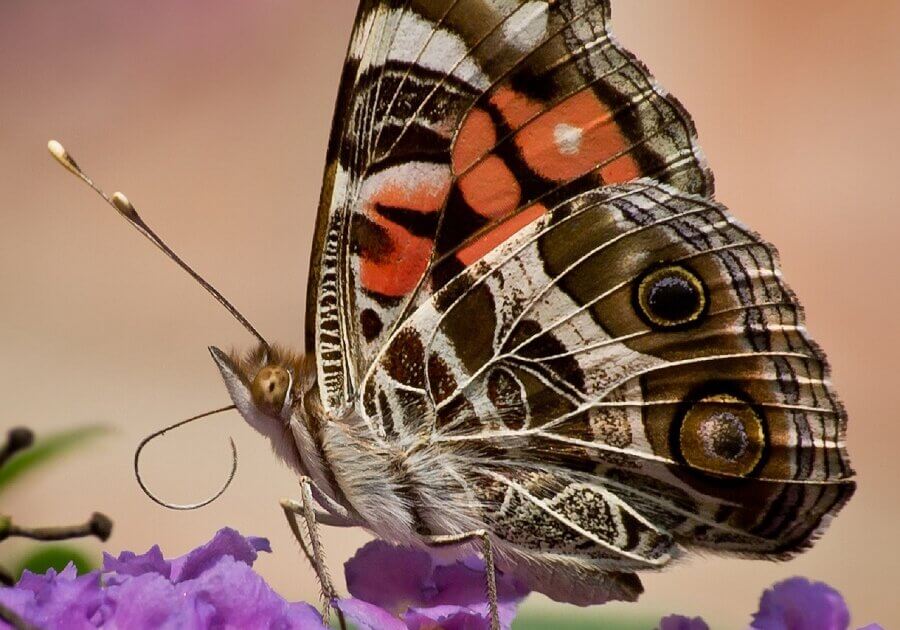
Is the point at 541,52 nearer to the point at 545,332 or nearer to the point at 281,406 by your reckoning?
the point at 545,332

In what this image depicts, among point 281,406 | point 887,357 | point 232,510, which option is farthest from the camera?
point 887,357

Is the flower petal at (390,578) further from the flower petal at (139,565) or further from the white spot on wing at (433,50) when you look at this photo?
the white spot on wing at (433,50)

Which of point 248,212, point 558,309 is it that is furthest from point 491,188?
point 248,212

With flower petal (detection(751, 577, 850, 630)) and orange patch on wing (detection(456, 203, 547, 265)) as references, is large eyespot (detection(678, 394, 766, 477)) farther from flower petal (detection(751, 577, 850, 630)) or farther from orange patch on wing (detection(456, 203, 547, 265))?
orange patch on wing (detection(456, 203, 547, 265))

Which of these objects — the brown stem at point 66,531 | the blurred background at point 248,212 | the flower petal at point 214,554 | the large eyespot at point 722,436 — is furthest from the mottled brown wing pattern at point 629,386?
the blurred background at point 248,212

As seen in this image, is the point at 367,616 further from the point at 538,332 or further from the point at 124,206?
the point at 124,206

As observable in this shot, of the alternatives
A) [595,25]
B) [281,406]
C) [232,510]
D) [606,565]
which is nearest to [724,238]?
[595,25]
